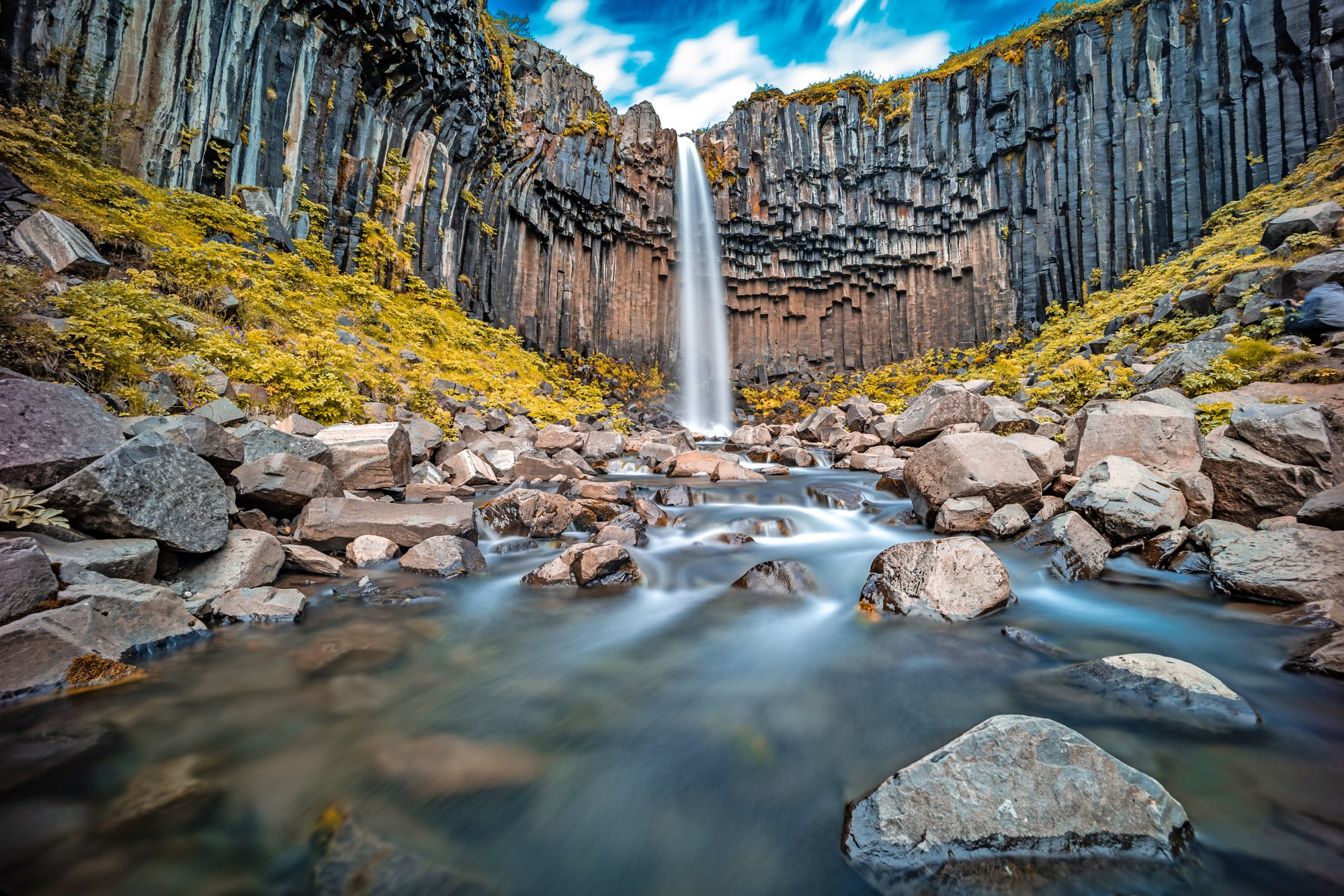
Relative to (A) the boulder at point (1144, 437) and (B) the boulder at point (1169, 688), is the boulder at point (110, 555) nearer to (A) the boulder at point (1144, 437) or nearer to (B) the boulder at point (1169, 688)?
(B) the boulder at point (1169, 688)

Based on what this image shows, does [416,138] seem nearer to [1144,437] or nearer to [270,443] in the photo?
[270,443]

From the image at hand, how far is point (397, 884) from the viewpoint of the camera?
67.4 inches

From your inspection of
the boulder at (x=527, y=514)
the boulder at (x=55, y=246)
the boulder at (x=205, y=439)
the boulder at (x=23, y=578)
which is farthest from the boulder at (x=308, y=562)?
the boulder at (x=55, y=246)

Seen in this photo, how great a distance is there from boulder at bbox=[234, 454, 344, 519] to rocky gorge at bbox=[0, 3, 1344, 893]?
0.13 ft

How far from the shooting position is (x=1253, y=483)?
14.6 ft

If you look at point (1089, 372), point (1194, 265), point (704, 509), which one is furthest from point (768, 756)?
point (1194, 265)

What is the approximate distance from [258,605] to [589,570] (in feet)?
8.30

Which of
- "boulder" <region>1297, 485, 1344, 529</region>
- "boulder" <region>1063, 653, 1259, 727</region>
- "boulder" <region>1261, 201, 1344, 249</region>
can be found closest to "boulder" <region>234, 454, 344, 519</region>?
"boulder" <region>1063, 653, 1259, 727</region>

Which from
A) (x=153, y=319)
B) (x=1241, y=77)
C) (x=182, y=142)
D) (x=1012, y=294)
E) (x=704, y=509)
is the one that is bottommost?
(x=704, y=509)

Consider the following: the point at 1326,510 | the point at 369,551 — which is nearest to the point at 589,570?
the point at 369,551

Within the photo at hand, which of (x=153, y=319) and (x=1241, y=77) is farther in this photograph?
(x=1241, y=77)

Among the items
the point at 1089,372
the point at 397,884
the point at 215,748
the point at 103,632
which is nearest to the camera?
the point at 397,884

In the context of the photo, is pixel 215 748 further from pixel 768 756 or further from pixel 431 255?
pixel 431 255

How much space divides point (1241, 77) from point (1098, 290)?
7.98 m
